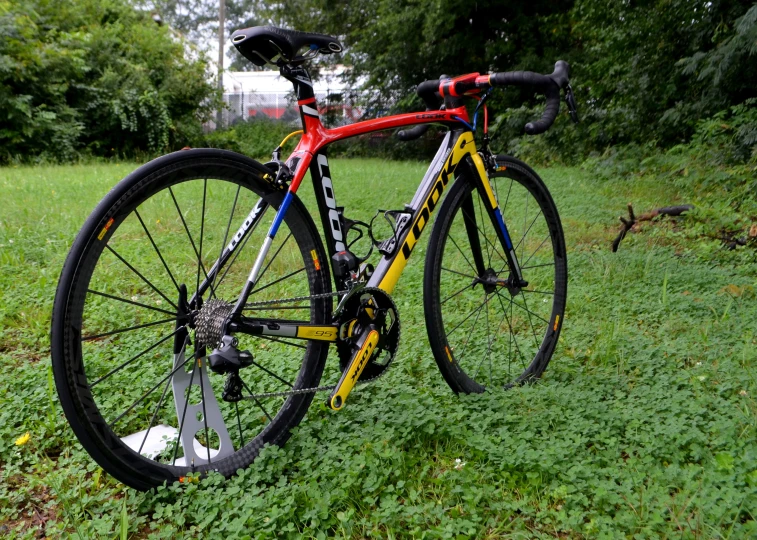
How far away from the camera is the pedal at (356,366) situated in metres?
2.13

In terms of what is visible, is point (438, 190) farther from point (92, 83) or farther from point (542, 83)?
point (92, 83)

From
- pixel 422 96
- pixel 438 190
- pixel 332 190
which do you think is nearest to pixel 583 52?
pixel 422 96

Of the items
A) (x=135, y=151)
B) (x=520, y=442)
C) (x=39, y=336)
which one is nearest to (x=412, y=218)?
(x=520, y=442)

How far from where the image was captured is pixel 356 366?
2.17 m

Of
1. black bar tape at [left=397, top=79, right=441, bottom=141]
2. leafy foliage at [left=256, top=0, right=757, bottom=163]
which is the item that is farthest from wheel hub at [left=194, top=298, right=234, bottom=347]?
leafy foliage at [left=256, top=0, right=757, bottom=163]

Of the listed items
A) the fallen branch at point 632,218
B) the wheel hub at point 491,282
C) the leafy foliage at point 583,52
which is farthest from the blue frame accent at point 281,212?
the leafy foliage at point 583,52

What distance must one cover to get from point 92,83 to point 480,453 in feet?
44.6

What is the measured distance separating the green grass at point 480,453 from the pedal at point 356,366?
0.57 ft

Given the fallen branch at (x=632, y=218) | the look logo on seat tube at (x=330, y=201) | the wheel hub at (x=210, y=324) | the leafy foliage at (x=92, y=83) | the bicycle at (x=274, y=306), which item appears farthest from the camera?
the leafy foliage at (x=92, y=83)

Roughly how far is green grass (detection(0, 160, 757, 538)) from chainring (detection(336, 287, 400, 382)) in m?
0.23

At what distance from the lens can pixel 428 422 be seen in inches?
90.4

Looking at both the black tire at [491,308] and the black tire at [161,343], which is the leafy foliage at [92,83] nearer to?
the black tire at [161,343]

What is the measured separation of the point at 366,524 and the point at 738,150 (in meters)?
6.59

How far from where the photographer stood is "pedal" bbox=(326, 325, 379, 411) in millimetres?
2129
